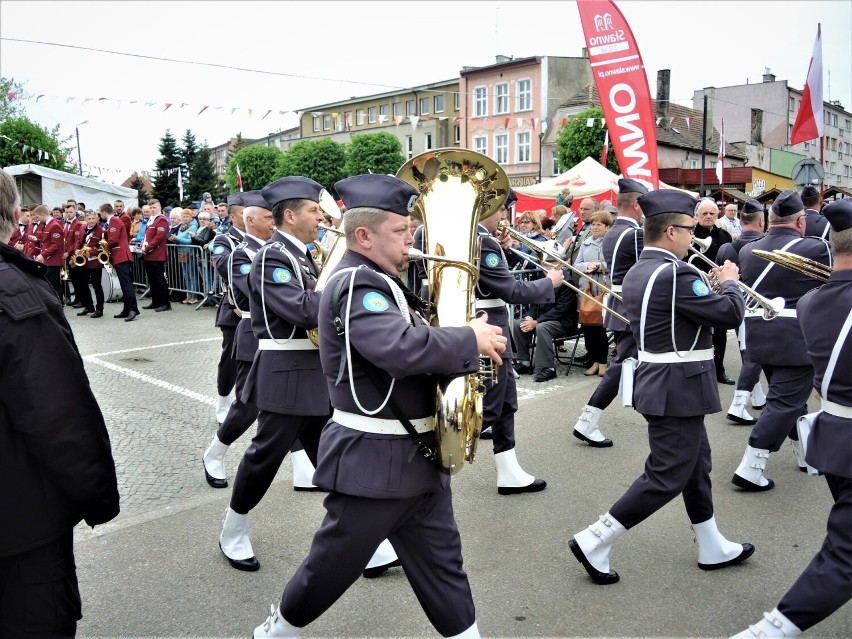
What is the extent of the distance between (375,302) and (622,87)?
8400mm

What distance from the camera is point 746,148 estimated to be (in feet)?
155

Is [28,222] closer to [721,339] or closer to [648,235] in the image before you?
[721,339]

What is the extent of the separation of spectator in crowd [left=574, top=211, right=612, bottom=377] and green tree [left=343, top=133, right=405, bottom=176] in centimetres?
4524

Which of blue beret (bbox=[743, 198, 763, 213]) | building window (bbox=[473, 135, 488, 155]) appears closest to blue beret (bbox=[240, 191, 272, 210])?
blue beret (bbox=[743, 198, 763, 213])

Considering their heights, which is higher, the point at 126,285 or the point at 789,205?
the point at 789,205

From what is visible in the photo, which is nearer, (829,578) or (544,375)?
(829,578)

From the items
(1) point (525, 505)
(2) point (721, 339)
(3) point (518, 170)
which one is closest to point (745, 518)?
(1) point (525, 505)

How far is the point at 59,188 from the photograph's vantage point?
20.3m

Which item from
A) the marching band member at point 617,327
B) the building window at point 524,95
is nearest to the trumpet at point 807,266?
the marching band member at point 617,327

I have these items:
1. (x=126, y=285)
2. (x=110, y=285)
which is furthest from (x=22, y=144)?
(x=126, y=285)

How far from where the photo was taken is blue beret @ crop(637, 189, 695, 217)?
384 centimetres

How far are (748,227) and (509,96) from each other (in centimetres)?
Result: 4440

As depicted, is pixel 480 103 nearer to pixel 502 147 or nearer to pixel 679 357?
pixel 502 147

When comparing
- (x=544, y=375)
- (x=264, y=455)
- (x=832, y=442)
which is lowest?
(x=544, y=375)
